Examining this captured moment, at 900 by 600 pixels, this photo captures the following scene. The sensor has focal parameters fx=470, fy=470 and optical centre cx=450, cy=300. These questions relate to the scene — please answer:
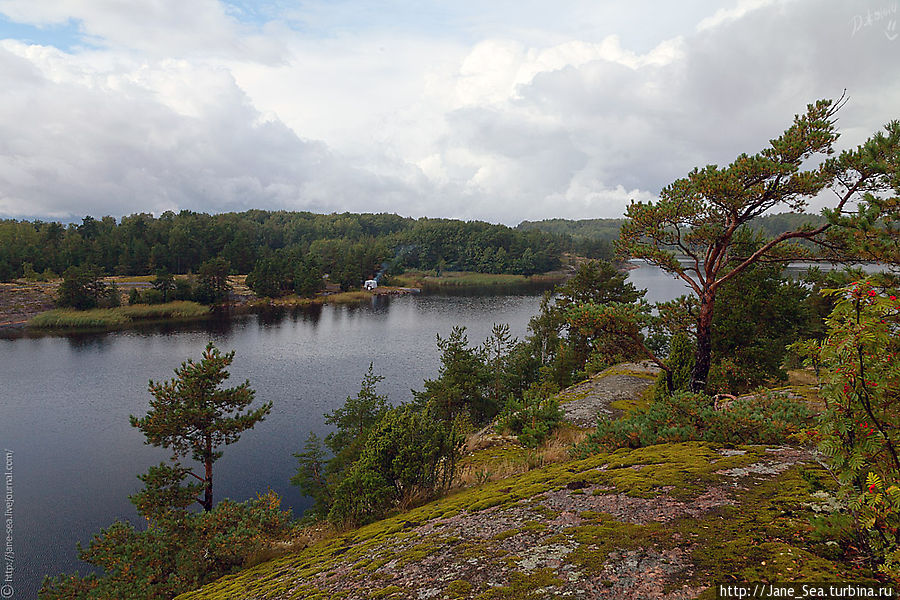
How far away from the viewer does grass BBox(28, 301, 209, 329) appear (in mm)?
54156

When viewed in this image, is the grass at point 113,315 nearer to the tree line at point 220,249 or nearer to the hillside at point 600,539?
Result: the tree line at point 220,249

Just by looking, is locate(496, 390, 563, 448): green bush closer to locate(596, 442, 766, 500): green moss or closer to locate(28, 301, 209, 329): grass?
locate(596, 442, 766, 500): green moss

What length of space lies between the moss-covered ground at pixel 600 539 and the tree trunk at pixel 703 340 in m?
4.08

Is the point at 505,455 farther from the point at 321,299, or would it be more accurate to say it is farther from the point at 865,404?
the point at 321,299

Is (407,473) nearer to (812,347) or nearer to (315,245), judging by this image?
(812,347)

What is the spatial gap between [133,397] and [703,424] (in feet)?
102

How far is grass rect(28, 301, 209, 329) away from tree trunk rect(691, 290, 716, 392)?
60.9 m

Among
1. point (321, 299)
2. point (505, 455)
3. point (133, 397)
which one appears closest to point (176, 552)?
point (505, 455)

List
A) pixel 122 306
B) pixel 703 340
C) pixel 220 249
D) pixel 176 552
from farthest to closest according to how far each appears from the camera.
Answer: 1. pixel 220 249
2. pixel 122 306
3. pixel 703 340
4. pixel 176 552

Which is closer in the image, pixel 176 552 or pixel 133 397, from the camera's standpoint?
pixel 176 552

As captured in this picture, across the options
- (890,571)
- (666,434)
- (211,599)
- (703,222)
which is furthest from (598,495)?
(703,222)

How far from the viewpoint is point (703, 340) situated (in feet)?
33.6

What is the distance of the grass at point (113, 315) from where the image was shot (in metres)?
54.2

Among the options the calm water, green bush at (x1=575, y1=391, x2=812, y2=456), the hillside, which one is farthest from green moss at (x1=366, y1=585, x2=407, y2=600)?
the calm water
